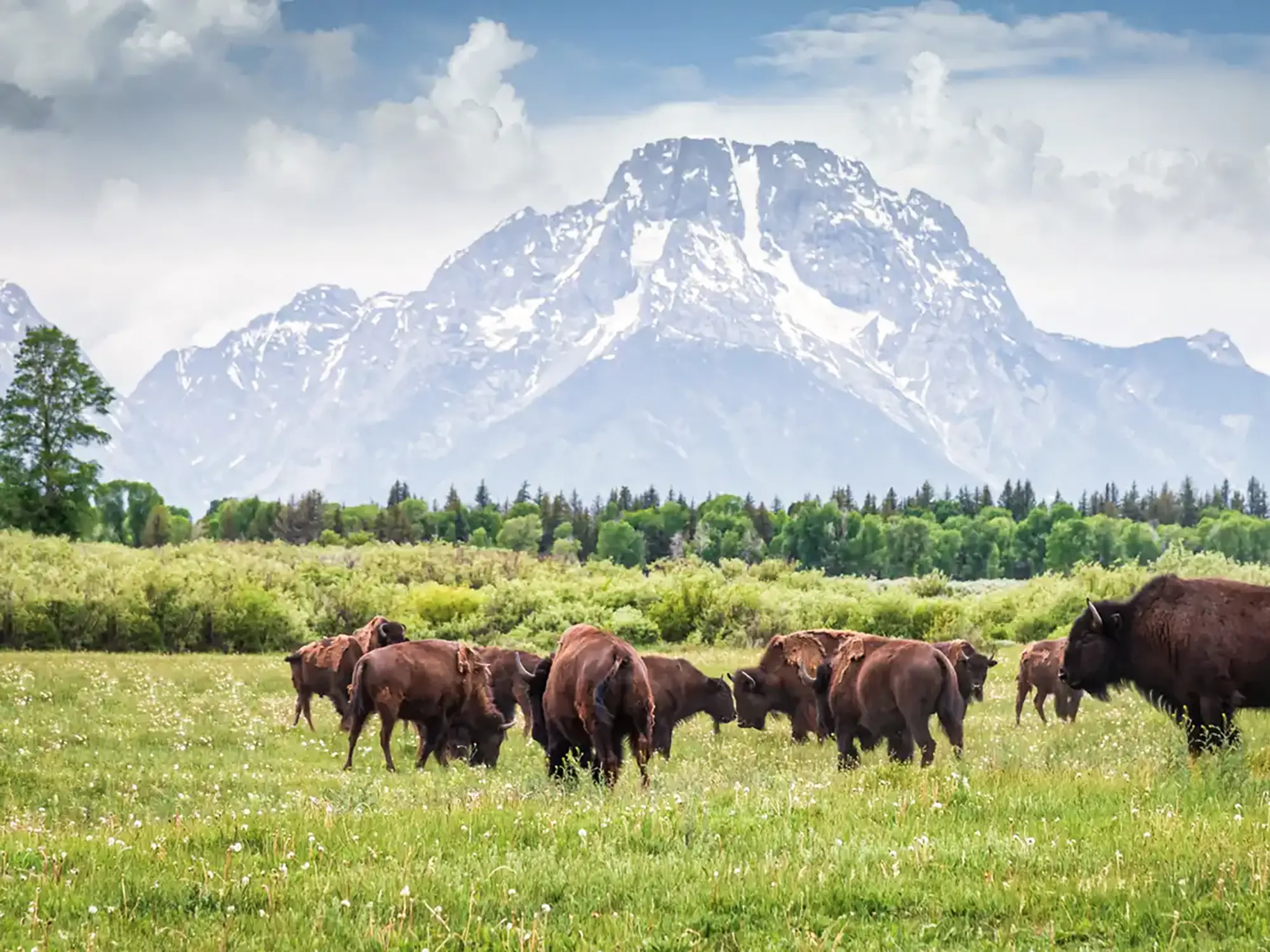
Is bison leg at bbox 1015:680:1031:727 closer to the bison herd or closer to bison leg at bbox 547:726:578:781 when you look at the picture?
the bison herd

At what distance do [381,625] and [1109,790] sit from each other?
16.0m

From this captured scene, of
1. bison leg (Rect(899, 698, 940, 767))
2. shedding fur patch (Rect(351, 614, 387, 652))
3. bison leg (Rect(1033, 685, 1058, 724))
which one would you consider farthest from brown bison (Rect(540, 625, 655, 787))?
bison leg (Rect(1033, 685, 1058, 724))

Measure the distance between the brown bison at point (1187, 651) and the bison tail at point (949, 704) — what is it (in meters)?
1.49

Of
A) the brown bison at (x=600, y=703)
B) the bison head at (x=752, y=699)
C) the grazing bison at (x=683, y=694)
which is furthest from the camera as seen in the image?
the bison head at (x=752, y=699)

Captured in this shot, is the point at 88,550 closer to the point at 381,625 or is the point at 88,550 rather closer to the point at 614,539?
the point at 381,625

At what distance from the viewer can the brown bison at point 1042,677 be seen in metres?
27.0

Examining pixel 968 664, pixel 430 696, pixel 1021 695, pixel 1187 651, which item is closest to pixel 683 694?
pixel 430 696

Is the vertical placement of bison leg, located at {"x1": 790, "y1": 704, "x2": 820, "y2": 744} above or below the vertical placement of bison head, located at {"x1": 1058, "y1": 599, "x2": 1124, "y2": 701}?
below

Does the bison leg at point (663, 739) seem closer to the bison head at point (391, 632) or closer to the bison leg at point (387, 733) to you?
the bison leg at point (387, 733)

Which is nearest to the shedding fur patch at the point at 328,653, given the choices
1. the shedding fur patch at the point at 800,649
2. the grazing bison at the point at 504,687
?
the grazing bison at the point at 504,687

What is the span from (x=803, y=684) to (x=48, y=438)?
58.8m

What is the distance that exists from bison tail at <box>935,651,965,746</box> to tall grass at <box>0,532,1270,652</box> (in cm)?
3803

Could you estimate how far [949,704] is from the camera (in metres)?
17.5

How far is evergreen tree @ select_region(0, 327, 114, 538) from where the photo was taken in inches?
2783
